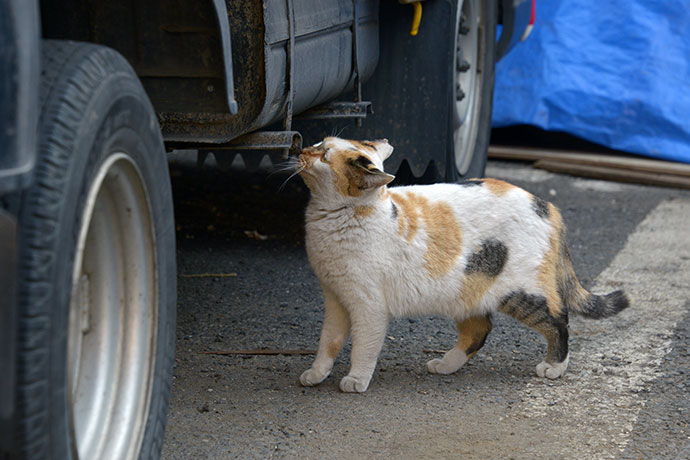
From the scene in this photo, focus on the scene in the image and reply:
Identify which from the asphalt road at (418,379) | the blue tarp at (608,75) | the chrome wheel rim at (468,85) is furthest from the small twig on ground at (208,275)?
the blue tarp at (608,75)

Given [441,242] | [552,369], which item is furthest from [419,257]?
[552,369]

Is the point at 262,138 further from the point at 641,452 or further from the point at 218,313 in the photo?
the point at 641,452

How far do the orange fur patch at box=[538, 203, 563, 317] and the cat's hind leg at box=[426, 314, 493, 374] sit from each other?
8.8 inches

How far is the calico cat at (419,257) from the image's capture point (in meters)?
2.63

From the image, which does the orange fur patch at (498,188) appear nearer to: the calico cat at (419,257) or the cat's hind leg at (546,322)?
the calico cat at (419,257)

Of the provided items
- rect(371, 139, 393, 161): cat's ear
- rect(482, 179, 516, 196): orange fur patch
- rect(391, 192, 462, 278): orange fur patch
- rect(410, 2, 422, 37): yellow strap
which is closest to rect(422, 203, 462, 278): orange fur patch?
rect(391, 192, 462, 278): orange fur patch

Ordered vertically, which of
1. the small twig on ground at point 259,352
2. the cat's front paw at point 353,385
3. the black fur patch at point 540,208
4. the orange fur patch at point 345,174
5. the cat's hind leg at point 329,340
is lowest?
the small twig on ground at point 259,352

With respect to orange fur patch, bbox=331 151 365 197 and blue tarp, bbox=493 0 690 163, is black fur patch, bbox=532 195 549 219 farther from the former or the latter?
blue tarp, bbox=493 0 690 163

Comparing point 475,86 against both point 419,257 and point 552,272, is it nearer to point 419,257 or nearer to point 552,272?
point 552,272

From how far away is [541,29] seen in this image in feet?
20.9

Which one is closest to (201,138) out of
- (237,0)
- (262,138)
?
(262,138)

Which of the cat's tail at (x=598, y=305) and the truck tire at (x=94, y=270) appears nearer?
the truck tire at (x=94, y=270)

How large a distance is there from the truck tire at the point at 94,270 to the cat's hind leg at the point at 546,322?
1239 mm

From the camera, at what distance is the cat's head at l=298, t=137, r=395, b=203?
2594 millimetres
